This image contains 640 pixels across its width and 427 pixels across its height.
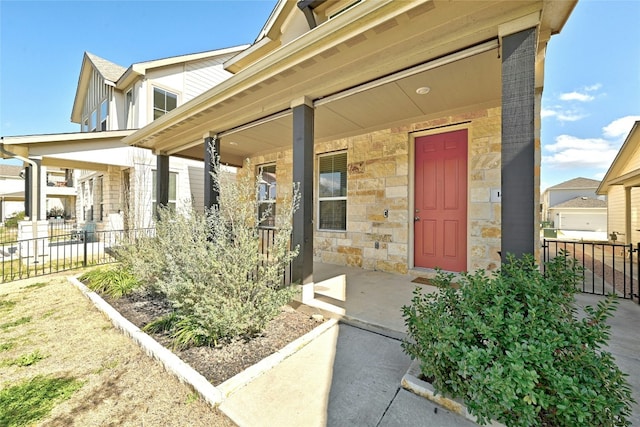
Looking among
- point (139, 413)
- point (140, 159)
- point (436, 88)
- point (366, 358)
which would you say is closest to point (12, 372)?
point (139, 413)

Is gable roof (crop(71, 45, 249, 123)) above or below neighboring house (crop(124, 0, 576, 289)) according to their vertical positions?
above

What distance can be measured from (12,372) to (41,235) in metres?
5.99

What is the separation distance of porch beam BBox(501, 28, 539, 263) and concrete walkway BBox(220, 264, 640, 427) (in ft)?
3.91

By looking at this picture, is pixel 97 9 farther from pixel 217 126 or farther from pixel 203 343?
pixel 203 343

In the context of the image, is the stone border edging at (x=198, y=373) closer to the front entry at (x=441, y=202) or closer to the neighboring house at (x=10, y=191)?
the front entry at (x=441, y=202)

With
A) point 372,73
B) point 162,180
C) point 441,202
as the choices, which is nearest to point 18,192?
point 162,180

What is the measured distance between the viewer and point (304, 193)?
3285mm

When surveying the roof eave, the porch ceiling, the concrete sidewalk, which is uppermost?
the roof eave

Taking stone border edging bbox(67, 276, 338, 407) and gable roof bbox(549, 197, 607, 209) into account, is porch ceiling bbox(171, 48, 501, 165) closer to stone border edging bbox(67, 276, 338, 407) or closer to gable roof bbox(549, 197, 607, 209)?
stone border edging bbox(67, 276, 338, 407)

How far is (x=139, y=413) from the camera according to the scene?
5.59ft

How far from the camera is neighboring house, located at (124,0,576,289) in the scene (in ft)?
6.46

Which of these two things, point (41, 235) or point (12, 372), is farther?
point (41, 235)

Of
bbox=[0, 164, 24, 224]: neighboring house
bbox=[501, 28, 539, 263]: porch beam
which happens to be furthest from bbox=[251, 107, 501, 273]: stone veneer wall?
bbox=[0, 164, 24, 224]: neighboring house

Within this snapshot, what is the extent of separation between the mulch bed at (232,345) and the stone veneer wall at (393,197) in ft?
7.46
